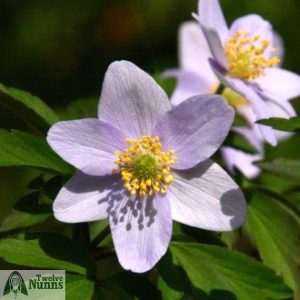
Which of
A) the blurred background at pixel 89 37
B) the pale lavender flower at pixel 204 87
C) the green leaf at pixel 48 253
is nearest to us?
the green leaf at pixel 48 253

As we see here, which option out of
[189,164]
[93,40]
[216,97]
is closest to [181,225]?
[189,164]

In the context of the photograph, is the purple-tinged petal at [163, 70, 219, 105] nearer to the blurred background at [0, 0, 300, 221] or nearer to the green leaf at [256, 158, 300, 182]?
the green leaf at [256, 158, 300, 182]

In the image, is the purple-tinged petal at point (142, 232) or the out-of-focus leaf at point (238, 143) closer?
the purple-tinged petal at point (142, 232)

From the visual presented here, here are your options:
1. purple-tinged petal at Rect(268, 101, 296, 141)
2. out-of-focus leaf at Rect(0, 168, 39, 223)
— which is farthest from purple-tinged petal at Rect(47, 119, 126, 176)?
out-of-focus leaf at Rect(0, 168, 39, 223)

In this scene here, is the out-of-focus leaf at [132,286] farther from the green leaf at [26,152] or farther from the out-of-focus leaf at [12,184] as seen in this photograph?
the out-of-focus leaf at [12,184]

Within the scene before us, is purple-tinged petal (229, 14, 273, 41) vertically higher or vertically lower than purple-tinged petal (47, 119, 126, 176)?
lower

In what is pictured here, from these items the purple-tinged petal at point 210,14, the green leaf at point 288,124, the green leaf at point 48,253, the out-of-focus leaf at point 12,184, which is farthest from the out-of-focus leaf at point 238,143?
the out-of-focus leaf at point 12,184
